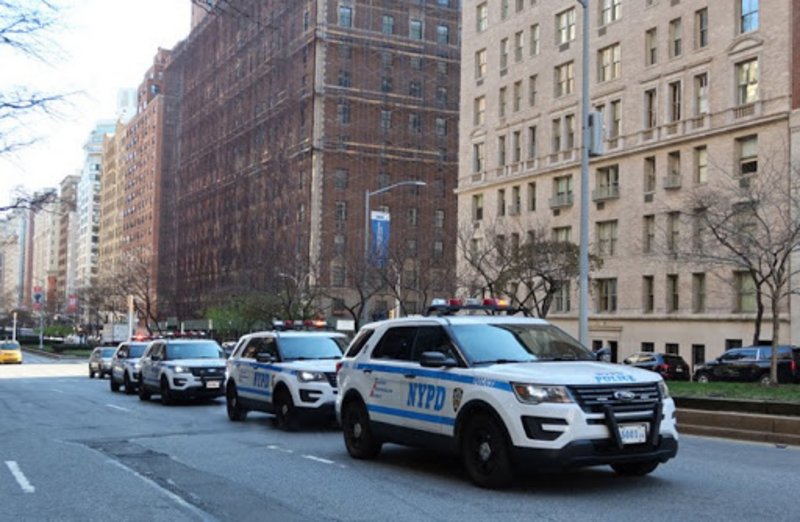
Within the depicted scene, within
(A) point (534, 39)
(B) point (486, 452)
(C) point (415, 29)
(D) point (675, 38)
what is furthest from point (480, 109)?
(B) point (486, 452)

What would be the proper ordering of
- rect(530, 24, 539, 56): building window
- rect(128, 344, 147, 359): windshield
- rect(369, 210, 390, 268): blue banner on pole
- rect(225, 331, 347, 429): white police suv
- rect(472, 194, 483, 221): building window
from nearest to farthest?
1. rect(225, 331, 347, 429): white police suv
2. rect(128, 344, 147, 359): windshield
3. rect(369, 210, 390, 268): blue banner on pole
4. rect(530, 24, 539, 56): building window
5. rect(472, 194, 483, 221): building window

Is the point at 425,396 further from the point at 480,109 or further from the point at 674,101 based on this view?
the point at 480,109

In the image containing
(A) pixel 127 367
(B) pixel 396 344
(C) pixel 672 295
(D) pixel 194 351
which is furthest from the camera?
(C) pixel 672 295

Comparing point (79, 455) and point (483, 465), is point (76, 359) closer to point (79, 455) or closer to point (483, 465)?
point (79, 455)

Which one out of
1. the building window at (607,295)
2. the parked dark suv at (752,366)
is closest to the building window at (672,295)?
the building window at (607,295)

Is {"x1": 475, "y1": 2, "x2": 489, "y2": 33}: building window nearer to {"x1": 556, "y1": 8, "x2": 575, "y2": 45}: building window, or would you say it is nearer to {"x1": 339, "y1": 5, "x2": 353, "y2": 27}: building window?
{"x1": 556, "y1": 8, "x2": 575, "y2": 45}: building window

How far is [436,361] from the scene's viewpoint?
1034 centimetres

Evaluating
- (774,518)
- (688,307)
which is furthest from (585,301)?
(688,307)

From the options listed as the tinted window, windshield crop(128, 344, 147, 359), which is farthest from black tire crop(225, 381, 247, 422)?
windshield crop(128, 344, 147, 359)

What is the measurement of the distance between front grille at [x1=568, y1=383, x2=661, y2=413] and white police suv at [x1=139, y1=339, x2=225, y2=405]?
16.0m

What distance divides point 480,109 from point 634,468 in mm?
58533

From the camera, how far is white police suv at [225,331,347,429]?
16.9 metres

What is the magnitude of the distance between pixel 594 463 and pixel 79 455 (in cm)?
789

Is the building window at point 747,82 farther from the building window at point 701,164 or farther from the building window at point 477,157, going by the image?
the building window at point 477,157
